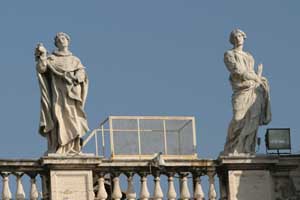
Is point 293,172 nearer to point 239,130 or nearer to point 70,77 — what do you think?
point 239,130

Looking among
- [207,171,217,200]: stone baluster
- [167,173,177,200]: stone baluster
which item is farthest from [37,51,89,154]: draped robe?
[207,171,217,200]: stone baluster

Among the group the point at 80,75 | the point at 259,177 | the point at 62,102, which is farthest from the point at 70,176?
the point at 259,177

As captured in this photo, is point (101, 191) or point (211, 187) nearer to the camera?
point (101, 191)

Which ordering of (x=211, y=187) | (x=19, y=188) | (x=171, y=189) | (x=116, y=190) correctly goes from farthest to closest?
(x=211, y=187)
(x=171, y=189)
(x=116, y=190)
(x=19, y=188)

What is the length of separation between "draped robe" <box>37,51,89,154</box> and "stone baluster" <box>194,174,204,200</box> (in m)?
2.67

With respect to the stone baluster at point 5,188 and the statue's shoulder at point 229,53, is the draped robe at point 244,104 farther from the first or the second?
the stone baluster at point 5,188

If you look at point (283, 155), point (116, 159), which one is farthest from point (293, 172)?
point (116, 159)

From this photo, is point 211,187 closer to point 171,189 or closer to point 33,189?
point 171,189

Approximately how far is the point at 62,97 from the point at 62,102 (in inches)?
4.3

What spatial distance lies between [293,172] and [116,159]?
3.94m

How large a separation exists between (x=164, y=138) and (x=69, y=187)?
2.79 meters

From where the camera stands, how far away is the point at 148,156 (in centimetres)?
5562

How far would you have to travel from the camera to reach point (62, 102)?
5481 cm

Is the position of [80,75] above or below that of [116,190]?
above
